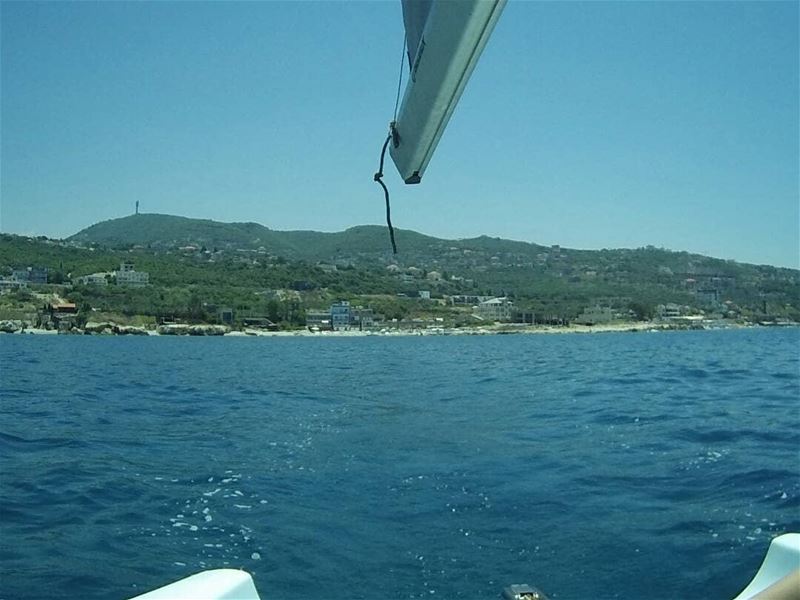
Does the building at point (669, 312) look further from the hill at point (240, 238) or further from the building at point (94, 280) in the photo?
the building at point (94, 280)

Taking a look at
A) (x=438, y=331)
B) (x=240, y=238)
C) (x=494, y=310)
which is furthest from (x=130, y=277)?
(x=240, y=238)

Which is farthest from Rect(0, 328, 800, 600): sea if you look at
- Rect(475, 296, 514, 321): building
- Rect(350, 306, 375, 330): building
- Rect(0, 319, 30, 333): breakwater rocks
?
Rect(475, 296, 514, 321): building

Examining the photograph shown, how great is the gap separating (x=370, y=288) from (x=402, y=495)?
3312 inches

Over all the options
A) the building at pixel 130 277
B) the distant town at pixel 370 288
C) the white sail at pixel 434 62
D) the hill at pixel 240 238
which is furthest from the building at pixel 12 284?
the white sail at pixel 434 62

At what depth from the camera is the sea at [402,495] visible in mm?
5562

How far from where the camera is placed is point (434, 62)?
195cm

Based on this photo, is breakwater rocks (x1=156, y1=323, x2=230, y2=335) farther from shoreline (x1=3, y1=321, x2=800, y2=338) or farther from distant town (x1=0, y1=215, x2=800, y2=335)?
distant town (x1=0, y1=215, x2=800, y2=335)

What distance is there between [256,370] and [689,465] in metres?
23.2

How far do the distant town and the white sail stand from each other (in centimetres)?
6518

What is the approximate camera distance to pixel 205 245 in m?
123

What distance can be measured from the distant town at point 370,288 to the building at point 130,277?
0.14 m

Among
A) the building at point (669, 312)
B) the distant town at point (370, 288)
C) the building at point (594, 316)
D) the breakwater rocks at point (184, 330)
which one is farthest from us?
the building at point (669, 312)

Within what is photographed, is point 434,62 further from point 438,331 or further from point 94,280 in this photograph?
point 438,331

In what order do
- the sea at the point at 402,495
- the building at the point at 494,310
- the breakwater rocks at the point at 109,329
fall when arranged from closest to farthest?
the sea at the point at 402,495, the breakwater rocks at the point at 109,329, the building at the point at 494,310
